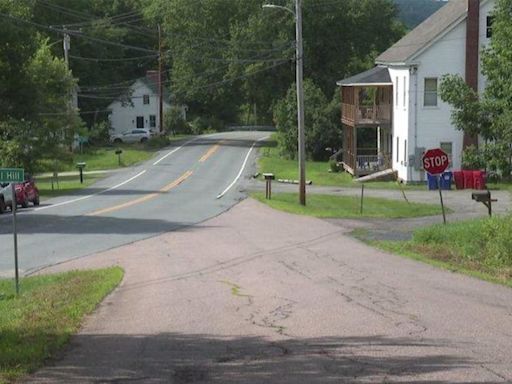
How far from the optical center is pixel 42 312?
12.8 m

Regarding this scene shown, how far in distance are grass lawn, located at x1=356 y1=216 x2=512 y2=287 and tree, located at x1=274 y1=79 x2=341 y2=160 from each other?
1772 inches

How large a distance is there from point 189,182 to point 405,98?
1381 cm

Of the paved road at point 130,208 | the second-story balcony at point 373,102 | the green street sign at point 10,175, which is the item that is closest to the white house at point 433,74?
the second-story balcony at point 373,102

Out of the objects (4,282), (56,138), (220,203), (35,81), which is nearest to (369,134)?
(56,138)

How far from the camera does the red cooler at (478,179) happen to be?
48031mm

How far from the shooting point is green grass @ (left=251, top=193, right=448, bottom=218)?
117ft

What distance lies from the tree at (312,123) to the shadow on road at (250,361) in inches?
2305

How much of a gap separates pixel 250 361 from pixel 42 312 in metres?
4.84

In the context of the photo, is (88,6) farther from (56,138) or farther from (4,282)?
(4,282)

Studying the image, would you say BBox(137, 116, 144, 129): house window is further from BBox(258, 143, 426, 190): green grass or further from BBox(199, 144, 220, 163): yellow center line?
BBox(258, 143, 426, 190): green grass

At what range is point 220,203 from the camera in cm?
4109

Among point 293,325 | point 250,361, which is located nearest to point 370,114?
point 293,325

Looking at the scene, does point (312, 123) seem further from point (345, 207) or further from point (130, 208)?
point (130, 208)

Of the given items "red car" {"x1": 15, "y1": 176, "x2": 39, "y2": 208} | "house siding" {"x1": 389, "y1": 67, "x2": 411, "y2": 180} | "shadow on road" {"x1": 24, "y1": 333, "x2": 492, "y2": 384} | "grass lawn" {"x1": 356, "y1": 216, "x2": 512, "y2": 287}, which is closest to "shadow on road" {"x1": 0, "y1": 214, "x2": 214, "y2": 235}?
"red car" {"x1": 15, "y1": 176, "x2": 39, "y2": 208}
